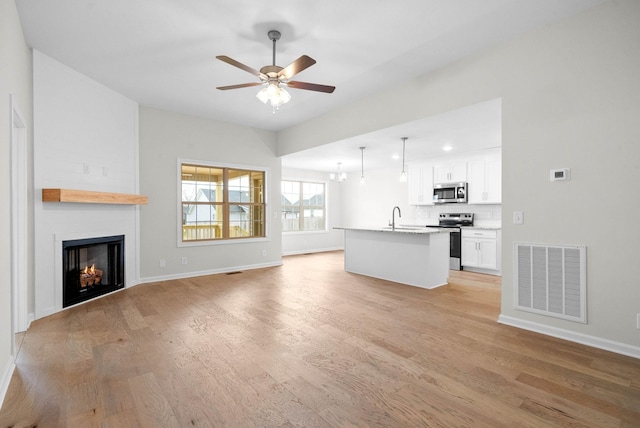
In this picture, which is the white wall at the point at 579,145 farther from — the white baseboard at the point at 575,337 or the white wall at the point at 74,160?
the white wall at the point at 74,160

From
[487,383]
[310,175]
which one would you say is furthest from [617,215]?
[310,175]

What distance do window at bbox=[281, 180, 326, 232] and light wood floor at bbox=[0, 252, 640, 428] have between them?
5.26m

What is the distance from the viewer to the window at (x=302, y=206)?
904cm

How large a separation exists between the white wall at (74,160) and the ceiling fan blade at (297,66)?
2862 millimetres

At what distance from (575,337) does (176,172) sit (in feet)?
19.3

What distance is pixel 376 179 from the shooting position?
365 inches

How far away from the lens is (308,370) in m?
2.34

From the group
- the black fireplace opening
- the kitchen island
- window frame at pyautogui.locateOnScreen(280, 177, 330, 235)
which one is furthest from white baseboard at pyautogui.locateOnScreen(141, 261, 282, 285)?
window frame at pyautogui.locateOnScreen(280, 177, 330, 235)

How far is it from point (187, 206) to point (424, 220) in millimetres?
5578

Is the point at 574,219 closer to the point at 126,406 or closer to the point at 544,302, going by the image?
the point at 544,302

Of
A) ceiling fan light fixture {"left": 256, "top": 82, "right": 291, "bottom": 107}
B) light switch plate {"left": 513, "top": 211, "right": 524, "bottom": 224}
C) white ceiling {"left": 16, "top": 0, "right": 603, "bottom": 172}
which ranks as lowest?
light switch plate {"left": 513, "top": 211, "right": 524, "bottom": 224}

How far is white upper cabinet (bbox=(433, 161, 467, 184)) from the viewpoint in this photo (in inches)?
273

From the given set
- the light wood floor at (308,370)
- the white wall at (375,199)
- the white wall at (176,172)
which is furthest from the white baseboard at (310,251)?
the light wood floor at (308,370)

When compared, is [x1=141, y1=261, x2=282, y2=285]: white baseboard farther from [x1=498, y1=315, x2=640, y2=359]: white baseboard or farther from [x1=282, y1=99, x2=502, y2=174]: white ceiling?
[x1=498, y1=315, x2=640, y2=359]: white baseboard
